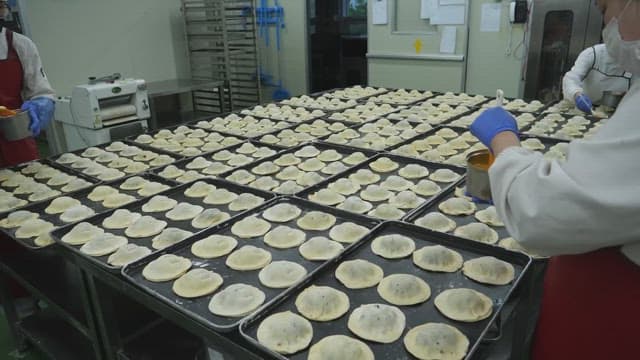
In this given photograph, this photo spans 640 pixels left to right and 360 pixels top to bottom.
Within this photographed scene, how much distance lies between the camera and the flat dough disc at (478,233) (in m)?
1.52

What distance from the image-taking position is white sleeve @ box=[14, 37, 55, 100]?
2.63 metres

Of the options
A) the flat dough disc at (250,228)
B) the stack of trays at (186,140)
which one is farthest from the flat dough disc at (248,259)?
the stack of trays at (186,140)

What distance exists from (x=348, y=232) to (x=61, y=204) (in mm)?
1261

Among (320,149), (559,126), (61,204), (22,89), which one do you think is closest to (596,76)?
(559,126)

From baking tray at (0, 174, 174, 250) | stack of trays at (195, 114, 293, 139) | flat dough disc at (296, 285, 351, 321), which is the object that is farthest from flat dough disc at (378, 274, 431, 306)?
stack of trays at (195, 114, 293, 139)

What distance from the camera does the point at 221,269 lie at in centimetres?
144

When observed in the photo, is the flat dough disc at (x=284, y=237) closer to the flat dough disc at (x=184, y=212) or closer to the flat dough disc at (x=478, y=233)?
the flat dough disc at (x=184, y=212)

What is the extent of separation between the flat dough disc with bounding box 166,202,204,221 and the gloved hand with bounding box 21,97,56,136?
122cm

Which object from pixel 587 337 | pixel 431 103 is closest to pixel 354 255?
pixel 587 337

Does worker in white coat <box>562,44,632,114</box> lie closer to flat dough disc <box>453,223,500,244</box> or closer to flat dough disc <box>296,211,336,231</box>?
flat dough disc <box>453,223,500,244</box>

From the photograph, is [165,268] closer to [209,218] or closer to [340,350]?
[209,218]

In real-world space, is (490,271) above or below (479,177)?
below

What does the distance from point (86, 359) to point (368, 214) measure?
1.40 m

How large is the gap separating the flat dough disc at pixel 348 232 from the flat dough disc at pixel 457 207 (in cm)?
35
